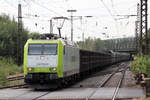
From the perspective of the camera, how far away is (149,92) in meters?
13.8

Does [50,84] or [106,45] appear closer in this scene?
[50,84]

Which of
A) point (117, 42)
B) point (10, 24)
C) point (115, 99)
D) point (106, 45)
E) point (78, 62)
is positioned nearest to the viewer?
point (115, 99)

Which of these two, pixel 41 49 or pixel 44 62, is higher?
pixel 41 49

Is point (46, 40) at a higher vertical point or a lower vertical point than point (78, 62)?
higher

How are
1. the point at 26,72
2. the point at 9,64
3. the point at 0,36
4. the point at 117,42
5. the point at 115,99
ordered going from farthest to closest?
the point at 117,42, the point at 0,36, the point at 9,64, the point at 26,72, the point at 115,99

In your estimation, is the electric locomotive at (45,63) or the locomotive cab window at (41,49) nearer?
the electric locomotive at (45,63)

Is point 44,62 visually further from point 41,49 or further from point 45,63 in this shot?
point 41,49

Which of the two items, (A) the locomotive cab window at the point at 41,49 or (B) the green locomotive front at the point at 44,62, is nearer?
(B) the green locomotive front at the point at 44,62

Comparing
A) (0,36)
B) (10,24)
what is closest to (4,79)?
(0,36)

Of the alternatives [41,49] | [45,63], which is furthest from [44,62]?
[41,49]

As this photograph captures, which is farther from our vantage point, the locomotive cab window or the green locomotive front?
the locomotive cab window

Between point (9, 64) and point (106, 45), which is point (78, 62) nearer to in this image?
point (9, 64)

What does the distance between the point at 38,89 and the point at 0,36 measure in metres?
33.8

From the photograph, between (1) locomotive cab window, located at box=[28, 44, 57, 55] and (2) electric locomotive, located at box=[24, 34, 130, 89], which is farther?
(1) locomotive cab window, located at box=[28, 44, 57, 55]
